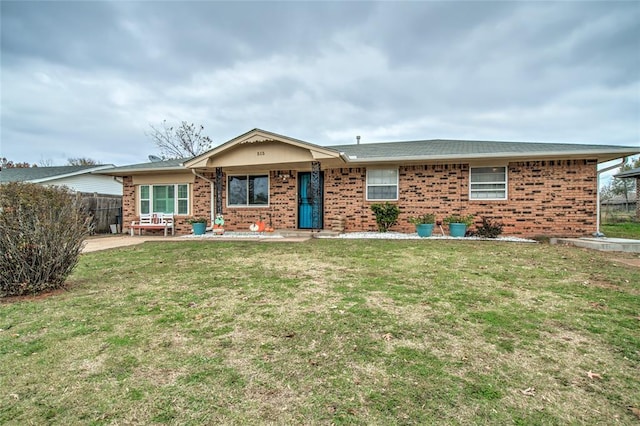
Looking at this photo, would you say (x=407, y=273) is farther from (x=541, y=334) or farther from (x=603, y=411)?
(x=603, y=411)

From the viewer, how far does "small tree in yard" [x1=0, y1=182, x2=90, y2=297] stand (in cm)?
411

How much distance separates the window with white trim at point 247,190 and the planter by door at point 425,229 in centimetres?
596

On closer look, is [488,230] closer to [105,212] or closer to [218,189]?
[218,189]

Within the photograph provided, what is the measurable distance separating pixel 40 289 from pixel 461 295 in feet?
18.8

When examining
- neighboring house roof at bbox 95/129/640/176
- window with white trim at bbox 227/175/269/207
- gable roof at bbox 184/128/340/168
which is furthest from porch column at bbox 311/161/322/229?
window with white trim at bbox 227/175/269/207

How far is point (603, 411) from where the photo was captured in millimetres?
1839

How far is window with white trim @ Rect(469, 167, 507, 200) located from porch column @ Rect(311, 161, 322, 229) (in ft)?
17.2

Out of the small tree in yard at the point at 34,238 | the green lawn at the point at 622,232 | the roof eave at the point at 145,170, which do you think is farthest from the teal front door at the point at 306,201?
the green lawn at the point at 622,232

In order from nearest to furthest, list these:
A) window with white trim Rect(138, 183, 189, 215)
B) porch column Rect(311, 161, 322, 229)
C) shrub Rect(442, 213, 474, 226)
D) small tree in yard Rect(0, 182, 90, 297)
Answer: small tree in yard Rect(0, 182, 90, 297)
shrub Rect(442, 213, 474, 226)
porch column Rect(311, 161, 322, 229)
window with white trim Rect(138, 183, 189, 215)

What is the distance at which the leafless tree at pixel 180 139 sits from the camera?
89.0 feet

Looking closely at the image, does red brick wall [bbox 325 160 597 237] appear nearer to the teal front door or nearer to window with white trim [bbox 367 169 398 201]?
window with white trim [bbox 367 169 398 201]

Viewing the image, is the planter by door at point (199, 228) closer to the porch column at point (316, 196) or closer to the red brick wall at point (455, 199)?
the red brick wall at point (455, 199)

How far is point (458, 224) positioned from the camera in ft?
32.0

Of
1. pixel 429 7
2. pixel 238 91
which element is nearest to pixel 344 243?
pixel 429 7
